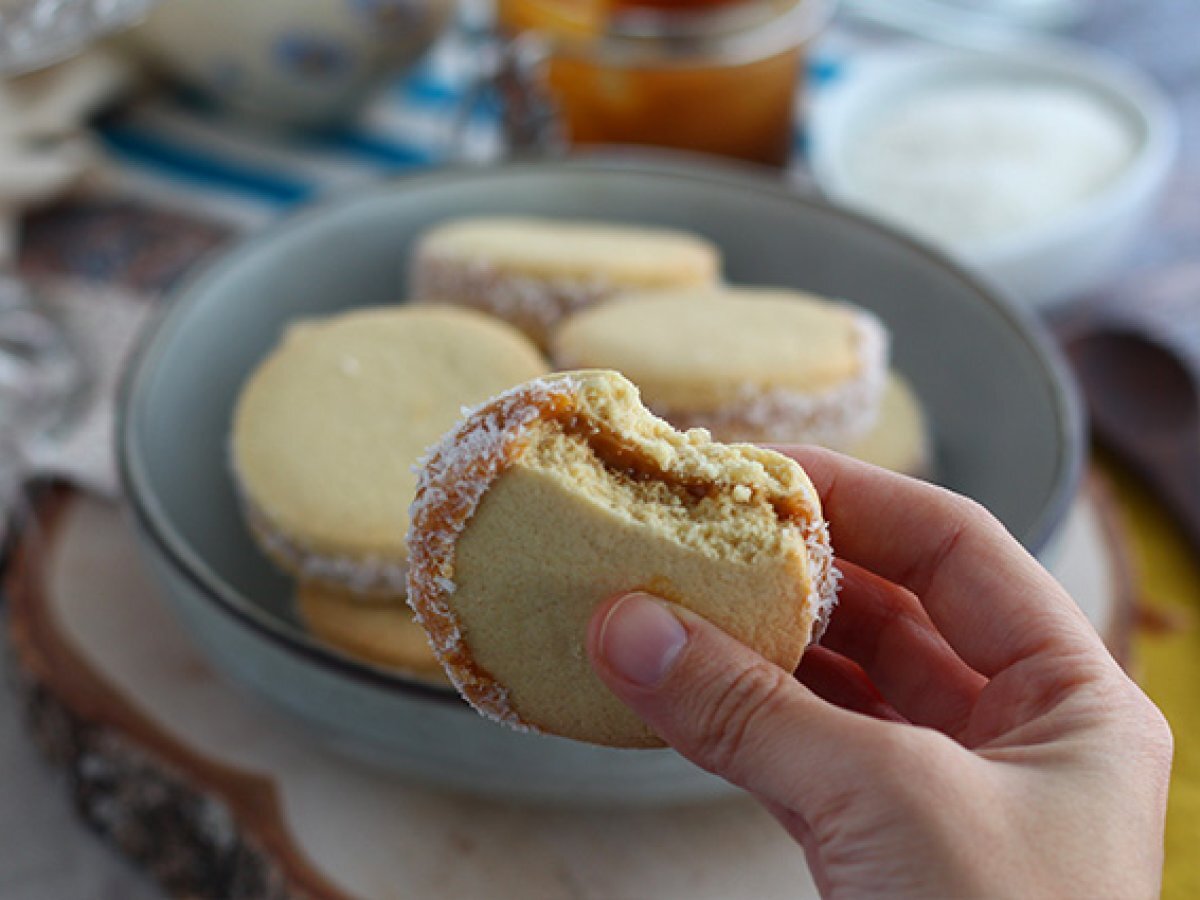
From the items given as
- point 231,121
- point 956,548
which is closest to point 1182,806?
point 956,548

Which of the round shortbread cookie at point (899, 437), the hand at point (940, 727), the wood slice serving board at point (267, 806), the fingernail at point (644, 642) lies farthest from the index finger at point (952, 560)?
the round shortbread cookie at point (899, 437)

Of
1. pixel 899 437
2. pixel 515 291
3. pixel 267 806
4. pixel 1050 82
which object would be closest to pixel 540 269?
pixel 515 291

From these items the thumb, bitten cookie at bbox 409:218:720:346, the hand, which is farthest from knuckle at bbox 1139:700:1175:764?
bitten cookie at bbox 409:218:720:346

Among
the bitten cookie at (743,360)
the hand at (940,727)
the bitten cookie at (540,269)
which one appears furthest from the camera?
the bitten cookie at (540,269)

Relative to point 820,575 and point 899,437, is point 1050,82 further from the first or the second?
point 820,575

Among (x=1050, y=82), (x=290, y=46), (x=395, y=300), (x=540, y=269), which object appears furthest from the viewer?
(x=1050, y=82)

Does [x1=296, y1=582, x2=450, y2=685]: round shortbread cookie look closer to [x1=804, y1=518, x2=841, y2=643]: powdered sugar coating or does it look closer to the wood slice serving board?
the wood slice serving board

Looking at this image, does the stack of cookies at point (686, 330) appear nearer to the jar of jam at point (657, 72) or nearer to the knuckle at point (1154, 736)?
the jar of jam at point (657, 72)
